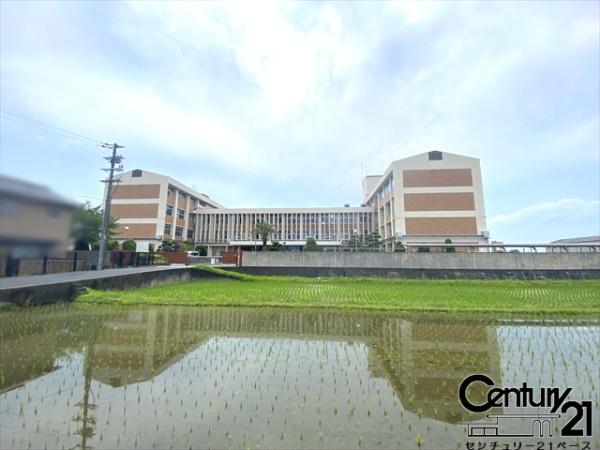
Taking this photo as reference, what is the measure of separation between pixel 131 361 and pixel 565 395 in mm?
5917

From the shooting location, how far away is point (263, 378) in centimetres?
408

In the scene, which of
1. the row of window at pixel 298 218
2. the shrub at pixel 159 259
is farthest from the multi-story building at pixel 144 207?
the shrub at pixel 159 259

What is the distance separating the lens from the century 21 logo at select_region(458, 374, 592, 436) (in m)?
2.93

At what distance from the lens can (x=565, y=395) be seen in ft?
11.3

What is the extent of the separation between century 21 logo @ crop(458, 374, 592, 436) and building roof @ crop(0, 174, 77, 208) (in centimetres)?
457

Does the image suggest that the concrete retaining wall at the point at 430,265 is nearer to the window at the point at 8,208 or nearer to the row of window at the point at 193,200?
the window at the point at 8,208

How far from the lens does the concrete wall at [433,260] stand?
66.4 ft

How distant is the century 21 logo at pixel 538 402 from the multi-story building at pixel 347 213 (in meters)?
27.0

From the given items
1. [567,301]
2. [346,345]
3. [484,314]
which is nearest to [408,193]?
[567,301]

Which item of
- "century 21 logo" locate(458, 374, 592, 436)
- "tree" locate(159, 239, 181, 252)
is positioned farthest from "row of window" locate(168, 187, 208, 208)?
"century 21 logo" locate(458, 374, 592, 436)

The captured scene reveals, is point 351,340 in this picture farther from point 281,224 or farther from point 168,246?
point 281,224

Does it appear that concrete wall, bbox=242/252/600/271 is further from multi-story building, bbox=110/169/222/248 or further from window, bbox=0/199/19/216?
multi-story building, bbox=110/169/222/248

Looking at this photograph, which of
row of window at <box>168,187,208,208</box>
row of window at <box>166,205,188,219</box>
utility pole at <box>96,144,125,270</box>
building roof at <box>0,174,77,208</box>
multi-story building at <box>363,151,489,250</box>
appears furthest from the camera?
row of window at <box>168,187,208,208</box>

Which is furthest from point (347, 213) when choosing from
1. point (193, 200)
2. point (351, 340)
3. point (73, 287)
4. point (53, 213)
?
point (53, 213)
